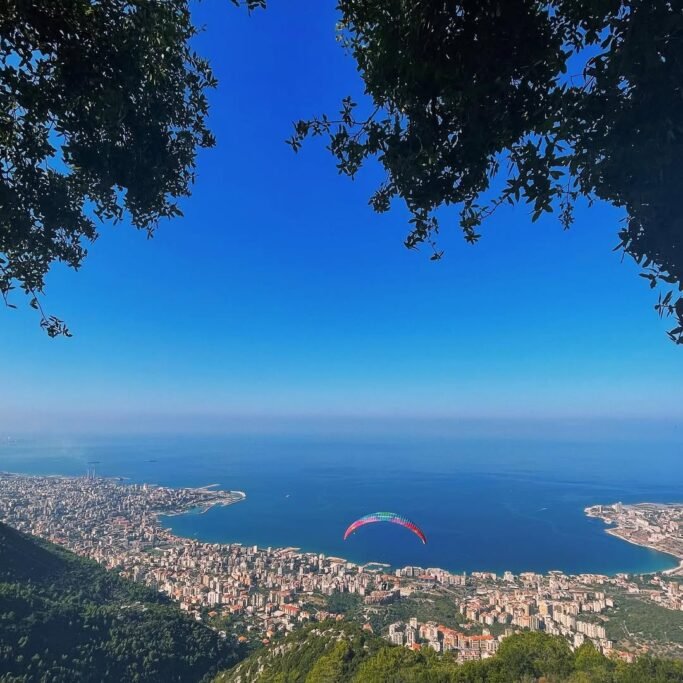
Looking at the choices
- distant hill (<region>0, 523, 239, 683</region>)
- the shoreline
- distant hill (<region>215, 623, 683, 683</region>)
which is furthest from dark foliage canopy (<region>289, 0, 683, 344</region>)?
the shoreline

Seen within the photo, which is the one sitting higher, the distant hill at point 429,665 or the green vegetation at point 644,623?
the distant hill at point 429,665

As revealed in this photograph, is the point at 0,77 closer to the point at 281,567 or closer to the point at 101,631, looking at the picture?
the point at 101,631

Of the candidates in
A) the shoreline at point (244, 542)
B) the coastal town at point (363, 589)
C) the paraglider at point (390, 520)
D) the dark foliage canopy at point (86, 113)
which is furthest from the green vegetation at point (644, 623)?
the dark foliage canopy at point (86, 113)

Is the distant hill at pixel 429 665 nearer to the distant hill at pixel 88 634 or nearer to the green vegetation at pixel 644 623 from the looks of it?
the distant hill at pixel 88 634

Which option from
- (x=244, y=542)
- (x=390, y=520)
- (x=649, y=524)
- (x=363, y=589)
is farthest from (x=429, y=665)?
(x=649, y=524)

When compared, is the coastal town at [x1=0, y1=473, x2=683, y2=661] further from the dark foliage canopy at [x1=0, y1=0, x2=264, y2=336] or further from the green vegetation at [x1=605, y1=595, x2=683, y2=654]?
the dark foliage canopy at [x1=0, y1=0, x2=264, y2=336]

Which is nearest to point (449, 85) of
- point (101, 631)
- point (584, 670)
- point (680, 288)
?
point (680, 288)
